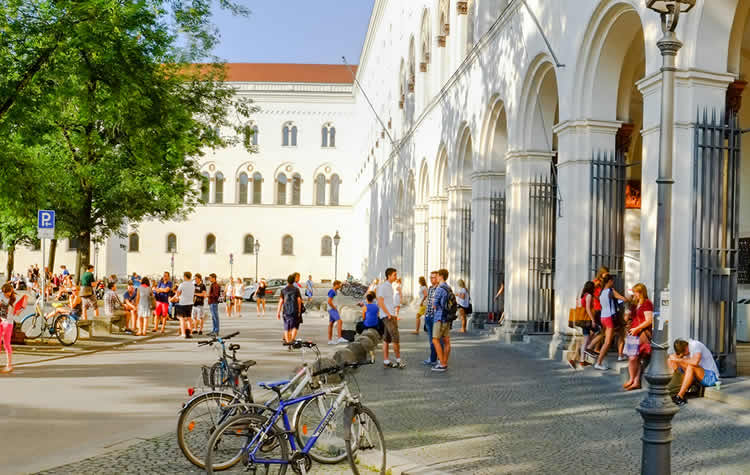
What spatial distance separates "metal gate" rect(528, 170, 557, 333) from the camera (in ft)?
59.4

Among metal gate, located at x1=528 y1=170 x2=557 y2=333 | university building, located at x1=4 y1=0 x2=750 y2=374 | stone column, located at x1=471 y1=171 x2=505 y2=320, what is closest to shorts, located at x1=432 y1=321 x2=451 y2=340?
university building, located at x1=4 y1=0 x2=750 y2=374

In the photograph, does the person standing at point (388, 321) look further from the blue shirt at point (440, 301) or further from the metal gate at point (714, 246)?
the metal gate at point (714, 246)

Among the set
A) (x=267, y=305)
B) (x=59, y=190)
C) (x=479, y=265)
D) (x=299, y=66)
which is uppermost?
(x=299, y=66)

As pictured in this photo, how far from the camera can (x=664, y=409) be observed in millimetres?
5598

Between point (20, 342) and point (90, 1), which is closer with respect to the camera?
point (90, 1)

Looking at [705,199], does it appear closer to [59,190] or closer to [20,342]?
[20,342]

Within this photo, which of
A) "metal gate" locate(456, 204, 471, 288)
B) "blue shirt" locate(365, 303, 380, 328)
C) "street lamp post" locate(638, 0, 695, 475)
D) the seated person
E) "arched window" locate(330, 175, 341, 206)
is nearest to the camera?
"street lamp post" locate(638, 0, 695, 475)

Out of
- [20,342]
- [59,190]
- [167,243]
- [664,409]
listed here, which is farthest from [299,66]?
[664,409]

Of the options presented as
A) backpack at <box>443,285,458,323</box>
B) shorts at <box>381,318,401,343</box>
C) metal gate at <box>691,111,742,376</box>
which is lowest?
shorts at <box>381,318,401,343</box>

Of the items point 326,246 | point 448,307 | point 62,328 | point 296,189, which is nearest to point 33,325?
point 62,328

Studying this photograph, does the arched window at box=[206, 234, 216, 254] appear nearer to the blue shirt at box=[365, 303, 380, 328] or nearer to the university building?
the university building

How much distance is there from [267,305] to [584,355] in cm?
2949

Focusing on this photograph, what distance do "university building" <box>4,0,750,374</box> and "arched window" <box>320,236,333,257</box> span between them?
960 inches

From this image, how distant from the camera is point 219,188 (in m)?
76.0
